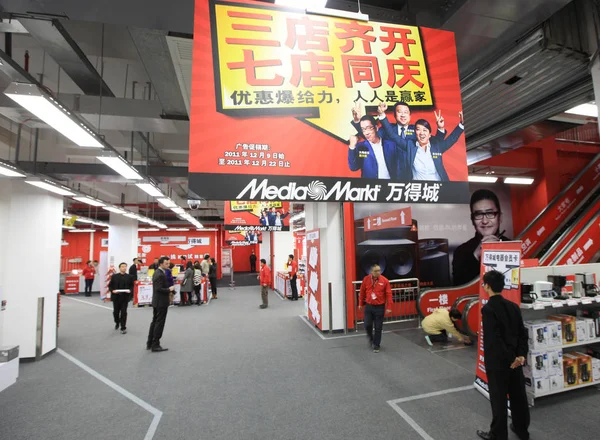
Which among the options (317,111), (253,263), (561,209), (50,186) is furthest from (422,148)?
(253,263)

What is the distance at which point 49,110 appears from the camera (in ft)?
9.41

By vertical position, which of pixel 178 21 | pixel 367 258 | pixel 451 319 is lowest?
pixel 451 319

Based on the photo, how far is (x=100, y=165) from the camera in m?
6.78

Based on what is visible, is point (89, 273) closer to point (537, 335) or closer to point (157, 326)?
point (157, 326)

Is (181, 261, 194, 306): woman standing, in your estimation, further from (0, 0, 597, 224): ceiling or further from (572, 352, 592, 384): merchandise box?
(572, 352, 592, 384): merchandise box

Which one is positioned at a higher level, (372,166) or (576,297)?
(372,166)

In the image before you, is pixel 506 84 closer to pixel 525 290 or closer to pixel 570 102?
pixel 570 102

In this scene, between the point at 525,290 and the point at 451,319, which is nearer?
the point at 525,290

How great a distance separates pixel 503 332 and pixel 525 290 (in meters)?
1.14

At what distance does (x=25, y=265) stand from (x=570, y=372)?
8.80 metres

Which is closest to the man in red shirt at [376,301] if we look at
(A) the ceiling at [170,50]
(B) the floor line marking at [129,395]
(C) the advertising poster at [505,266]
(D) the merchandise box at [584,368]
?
(C) the advertising poster at [505,266]

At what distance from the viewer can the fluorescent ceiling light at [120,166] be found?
4.37 meters

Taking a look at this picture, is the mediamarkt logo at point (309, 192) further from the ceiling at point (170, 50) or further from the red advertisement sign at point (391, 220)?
the red advertisement sign at point (391, 220)

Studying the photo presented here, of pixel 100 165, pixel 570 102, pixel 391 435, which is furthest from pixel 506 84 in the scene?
pixel 100 165
